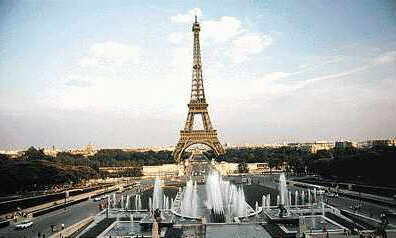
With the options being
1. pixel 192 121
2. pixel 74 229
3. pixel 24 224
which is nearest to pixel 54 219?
pixel 24 224

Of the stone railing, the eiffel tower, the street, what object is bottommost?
the street

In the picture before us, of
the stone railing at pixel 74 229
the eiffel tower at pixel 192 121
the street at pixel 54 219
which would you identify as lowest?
the street at pixel 54 219

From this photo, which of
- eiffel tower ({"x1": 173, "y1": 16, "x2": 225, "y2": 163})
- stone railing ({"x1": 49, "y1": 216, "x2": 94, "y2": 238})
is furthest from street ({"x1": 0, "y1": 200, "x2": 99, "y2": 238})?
eiffel tower ({"x1": 173, "y1": 16, "x2": 225, "y2": 163})

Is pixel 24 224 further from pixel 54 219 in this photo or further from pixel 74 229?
pixel 74 229

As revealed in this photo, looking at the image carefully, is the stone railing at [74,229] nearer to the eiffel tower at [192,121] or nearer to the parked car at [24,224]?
the parked car at [24,224]

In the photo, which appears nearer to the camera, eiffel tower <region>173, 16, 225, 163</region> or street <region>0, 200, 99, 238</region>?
street <region>0, 200, 99, 238</region>

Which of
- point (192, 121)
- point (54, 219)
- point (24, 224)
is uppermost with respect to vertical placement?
point (192, 121)

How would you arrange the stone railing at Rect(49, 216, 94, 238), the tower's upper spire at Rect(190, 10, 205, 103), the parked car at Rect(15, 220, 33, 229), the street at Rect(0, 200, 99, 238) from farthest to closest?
the tower's upper spire at Rect(190, 10, 205, 103), the parked car at Rect(15, 220, 33, 229), the street at Rect(0, 200, 99, 238), the stone railing at Rect(49, 216, 94, 238)

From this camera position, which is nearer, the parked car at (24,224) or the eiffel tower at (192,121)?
the parked car at (24,224)

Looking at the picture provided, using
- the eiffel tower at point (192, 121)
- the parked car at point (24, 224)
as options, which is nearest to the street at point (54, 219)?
the parked car at point (24, 224)

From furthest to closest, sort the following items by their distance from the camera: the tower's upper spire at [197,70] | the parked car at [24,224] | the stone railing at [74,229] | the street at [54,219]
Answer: the tower's upper spire at [197,70]
the parked car at [24,224]
the street at [54,219]
the stone railing at [74,229]

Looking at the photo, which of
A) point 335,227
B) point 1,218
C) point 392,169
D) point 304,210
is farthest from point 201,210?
point 392,169

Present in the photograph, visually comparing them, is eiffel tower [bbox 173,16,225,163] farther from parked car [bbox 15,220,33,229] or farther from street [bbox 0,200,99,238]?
parked car [bbox 15,220,33,229]
